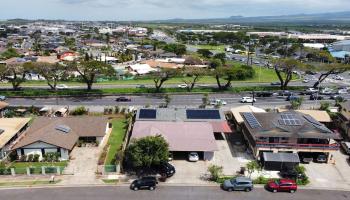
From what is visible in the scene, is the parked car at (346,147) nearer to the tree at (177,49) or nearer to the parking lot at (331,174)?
the parking lot at (331,174)

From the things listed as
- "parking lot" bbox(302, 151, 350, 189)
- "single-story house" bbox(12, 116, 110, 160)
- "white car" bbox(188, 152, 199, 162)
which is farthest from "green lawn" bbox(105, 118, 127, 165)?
"parking lot" bbox(302, 151, 350, 189)

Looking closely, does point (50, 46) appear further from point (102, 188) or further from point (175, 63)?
point (102, 188)

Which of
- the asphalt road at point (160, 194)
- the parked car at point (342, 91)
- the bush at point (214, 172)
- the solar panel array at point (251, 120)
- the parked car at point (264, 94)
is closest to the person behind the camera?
the asphalt road at point (160, 194)

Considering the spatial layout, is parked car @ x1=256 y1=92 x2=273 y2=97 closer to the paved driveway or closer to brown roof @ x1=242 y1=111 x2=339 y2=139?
brown roof @ x1=242 y1=111 x2=339 y2=139

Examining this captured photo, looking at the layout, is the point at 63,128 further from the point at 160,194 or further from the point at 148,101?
the point at 148,101

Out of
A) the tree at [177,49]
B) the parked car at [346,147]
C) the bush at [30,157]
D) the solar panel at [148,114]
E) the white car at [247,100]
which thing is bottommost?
the bush at [30,157]

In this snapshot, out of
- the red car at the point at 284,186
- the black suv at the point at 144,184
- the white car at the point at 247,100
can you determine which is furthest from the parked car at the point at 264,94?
the black suv at the point at 144,184

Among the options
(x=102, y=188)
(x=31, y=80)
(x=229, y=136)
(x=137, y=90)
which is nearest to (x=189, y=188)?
(x=102, y=188)
